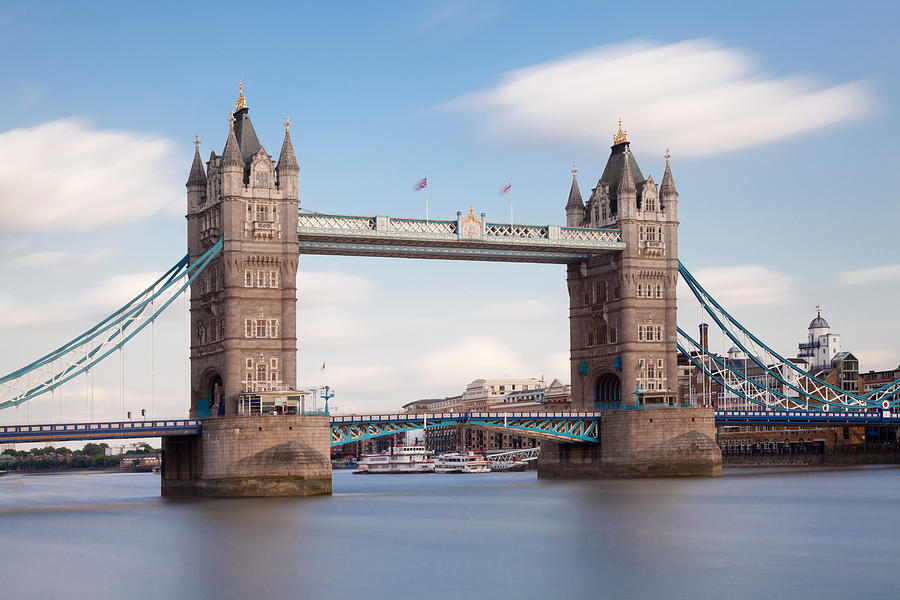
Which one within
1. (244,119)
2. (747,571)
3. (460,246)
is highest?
(244,119)

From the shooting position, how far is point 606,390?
9925cm

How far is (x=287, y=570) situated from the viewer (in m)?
39.9

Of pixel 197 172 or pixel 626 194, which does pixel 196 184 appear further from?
pixel 626 194

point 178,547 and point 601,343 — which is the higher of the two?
point 601,343

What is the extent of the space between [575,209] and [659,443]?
2085cm

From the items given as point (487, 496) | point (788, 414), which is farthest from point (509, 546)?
point (788, 414)

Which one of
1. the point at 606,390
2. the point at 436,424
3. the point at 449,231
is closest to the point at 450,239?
the point at 449,231

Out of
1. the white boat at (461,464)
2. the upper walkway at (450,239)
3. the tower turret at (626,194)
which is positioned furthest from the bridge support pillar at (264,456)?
the white boat at (461,464)

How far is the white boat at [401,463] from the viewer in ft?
526

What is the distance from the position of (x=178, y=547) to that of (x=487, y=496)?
112 ft

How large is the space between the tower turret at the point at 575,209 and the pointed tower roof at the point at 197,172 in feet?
101

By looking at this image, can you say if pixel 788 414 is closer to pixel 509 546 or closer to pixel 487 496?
pixel 487 496

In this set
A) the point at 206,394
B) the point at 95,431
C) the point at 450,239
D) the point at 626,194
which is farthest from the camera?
the point at 626,194

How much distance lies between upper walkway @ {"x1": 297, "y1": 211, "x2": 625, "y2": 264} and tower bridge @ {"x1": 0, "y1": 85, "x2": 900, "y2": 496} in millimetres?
116
